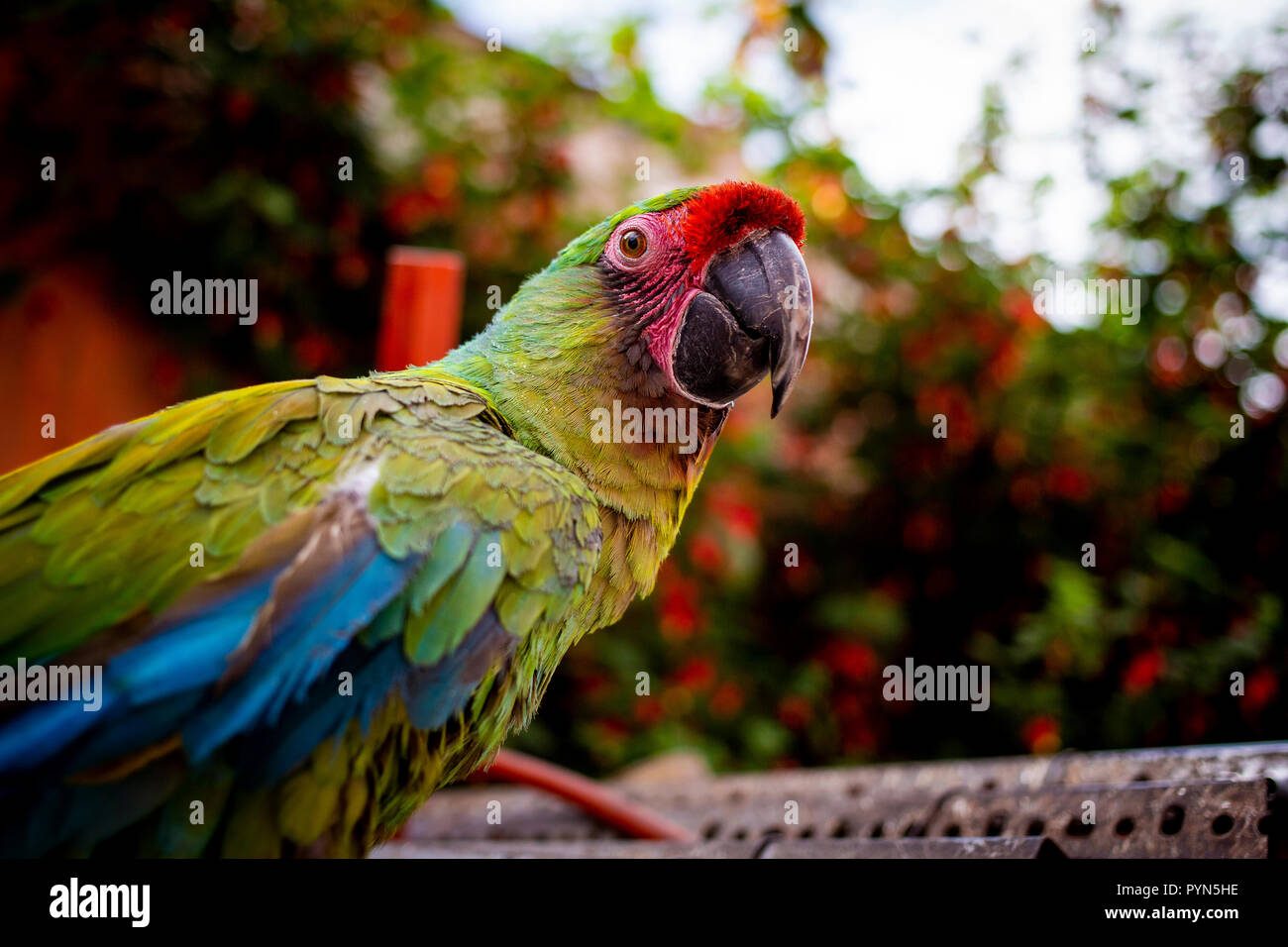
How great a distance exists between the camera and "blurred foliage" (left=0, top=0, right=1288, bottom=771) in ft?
12.8

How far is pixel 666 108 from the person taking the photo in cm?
510

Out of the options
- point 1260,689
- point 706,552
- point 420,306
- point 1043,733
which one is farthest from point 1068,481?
point 420,306

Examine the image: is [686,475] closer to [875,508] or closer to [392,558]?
[392,558]

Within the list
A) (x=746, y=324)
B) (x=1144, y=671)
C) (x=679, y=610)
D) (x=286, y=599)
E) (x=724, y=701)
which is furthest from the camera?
(x=724, y=701)

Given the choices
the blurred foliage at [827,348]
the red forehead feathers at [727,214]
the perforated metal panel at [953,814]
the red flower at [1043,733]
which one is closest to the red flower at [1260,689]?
the blurred foliage at [827,348]

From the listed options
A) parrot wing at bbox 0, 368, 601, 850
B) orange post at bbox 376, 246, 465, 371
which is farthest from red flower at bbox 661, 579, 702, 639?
parrot wing at bbox 0, 368, 601, 850

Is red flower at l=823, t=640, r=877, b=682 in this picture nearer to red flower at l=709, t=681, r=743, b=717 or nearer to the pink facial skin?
red flower at l=709, t=681, r=743, b=717

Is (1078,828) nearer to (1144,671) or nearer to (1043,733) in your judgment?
(1144,671)

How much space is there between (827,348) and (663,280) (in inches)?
148

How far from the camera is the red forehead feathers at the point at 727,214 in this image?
1.79 m

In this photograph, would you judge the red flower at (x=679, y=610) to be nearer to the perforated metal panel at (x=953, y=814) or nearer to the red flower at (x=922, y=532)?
the perforated metal panel at (x=953, y=814)

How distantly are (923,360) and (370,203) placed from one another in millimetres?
3052

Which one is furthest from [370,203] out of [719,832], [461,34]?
[719,832]

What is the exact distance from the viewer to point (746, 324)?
1771 millimetres
